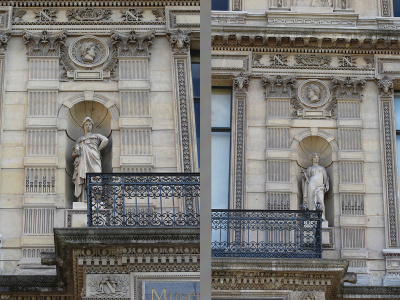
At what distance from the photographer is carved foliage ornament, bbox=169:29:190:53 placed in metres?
24.5

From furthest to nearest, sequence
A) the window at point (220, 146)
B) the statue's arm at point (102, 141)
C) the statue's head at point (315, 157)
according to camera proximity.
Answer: the window at point (220, 146)
the statue's head at point (315, 157)
the statue's arm at point (102, 141)

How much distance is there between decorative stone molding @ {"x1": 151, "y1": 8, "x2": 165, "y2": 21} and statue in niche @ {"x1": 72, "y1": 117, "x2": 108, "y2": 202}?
2.79 metres

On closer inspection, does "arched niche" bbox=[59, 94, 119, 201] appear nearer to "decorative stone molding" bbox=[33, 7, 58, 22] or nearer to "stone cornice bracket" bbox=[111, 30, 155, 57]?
"stone cornice bracket" bbox=[111, 30, 155, 57]

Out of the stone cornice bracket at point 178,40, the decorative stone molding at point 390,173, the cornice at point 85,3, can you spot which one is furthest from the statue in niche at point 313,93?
the cornice at point 85,3

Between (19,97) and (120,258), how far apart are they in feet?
15.9

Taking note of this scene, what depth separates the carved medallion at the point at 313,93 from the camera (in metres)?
24.8

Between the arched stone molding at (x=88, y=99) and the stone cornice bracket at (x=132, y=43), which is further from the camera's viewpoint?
the stone cornice bracket at (x=132, y=43)

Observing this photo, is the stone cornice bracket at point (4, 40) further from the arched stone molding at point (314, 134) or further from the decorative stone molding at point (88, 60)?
the arched stone molding at point (314, 134)

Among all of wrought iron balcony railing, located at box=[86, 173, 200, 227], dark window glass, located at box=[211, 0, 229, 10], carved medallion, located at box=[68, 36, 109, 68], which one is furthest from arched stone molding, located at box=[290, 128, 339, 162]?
carved medallion, located at box=[68, 36, 109, 68]

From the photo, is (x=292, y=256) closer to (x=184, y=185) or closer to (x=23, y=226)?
(x=184, y=185)

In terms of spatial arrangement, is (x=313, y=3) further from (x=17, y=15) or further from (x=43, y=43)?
(x=17, y=15)

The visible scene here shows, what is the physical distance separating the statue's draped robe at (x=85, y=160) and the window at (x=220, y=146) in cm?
235

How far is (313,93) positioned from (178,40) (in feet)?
9.55

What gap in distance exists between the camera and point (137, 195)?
70.0 feet
